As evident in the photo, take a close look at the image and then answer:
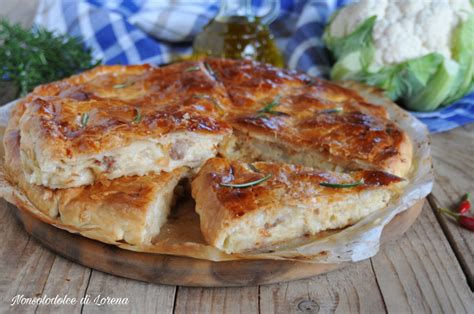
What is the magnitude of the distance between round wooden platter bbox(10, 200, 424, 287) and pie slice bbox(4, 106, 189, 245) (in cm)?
10

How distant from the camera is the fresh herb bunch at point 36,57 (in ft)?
20.9

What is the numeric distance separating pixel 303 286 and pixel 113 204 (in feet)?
4.05

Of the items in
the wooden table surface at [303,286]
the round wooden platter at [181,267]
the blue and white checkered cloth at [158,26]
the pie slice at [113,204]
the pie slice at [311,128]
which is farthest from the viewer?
the blue and white checkered cloth at [158,26]

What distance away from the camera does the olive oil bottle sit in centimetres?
682

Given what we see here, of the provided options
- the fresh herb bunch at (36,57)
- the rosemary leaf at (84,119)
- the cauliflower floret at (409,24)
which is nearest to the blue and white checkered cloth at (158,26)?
the fresh herb bunch at (36,57)

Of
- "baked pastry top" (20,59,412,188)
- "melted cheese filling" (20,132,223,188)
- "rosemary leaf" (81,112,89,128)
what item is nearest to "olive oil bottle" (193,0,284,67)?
"baked pastry top" (20,59,412,188)

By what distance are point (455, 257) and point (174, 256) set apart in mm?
1780

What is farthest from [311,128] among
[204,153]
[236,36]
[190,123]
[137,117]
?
[236,36]

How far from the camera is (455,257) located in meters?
4.29

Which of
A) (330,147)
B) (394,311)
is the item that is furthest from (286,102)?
(394,311)

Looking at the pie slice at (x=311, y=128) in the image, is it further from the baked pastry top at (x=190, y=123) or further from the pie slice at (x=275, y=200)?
the pie slice at (x=275, y=200)

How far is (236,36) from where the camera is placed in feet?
22.4

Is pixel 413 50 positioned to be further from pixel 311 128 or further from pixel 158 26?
pixel 158 26

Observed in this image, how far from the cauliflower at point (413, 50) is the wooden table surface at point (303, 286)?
7.12ft
